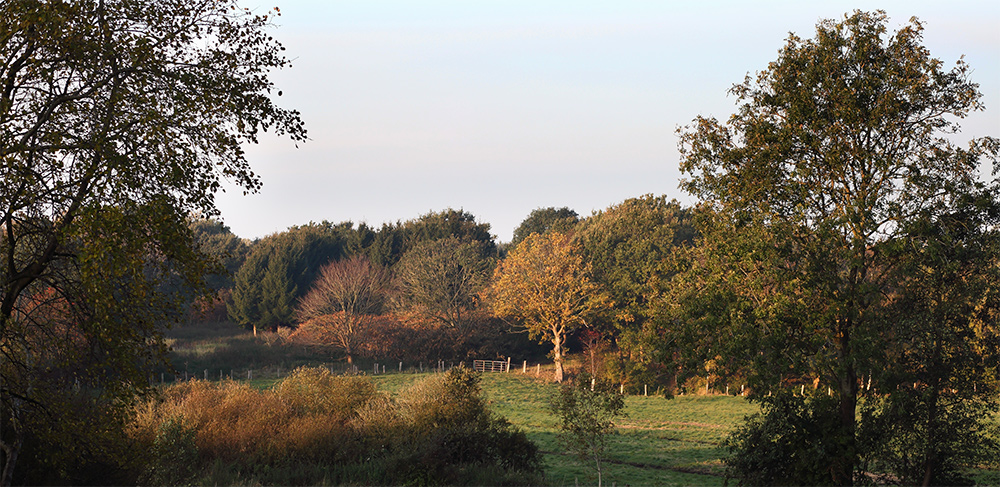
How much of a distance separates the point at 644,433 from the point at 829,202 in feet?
56.4

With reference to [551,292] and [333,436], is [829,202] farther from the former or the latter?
[551,292]

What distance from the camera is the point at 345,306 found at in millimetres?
59344

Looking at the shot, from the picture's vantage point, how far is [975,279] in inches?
730

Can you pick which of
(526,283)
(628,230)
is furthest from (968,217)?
(628,230)

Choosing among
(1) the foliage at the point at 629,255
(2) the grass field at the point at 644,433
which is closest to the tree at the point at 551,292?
(1) the foliage at the point at 629,255

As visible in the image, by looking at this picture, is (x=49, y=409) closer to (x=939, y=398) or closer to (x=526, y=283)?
(x=939, y=398)

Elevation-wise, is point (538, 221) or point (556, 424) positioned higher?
point (538, 221)

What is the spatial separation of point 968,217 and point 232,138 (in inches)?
654

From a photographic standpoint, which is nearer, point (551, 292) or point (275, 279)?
point (551, 292)

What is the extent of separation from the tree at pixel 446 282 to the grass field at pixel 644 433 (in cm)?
737

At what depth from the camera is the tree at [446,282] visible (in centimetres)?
5956

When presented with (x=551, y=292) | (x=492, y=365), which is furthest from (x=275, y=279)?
(x=551, y=292)

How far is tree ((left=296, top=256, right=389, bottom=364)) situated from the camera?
56344mm

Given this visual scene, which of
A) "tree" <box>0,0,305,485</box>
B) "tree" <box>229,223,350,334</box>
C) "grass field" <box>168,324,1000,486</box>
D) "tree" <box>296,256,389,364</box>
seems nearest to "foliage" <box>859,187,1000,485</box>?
"grass field" <box>168,324,1000,486</box>
